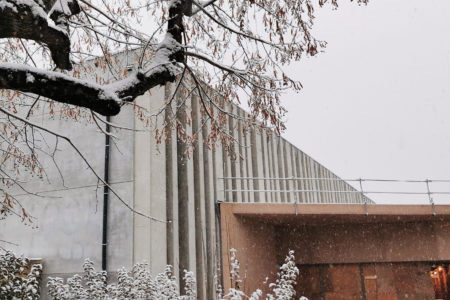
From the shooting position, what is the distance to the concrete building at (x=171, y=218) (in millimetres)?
10172

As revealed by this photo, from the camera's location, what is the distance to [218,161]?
14.3m

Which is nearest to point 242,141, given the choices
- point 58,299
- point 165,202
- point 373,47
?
point 165,202

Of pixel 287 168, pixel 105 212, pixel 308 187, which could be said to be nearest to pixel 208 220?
pixel 105 212

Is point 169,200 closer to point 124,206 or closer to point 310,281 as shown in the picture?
point 124,206

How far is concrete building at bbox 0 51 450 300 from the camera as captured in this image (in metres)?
10.2

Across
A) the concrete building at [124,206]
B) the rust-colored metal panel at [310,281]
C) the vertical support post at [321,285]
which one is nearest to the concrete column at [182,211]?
the concrete building at [124,206]

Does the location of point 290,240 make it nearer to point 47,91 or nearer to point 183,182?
point 183,182

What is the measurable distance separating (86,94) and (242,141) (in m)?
13.7

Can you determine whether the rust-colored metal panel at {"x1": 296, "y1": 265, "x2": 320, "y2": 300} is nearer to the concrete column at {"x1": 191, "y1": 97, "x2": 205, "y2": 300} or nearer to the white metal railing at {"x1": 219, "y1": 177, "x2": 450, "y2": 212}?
the white metal railing at {"x1": 219, "y1": 177, "x2": 450, "y2": 212}

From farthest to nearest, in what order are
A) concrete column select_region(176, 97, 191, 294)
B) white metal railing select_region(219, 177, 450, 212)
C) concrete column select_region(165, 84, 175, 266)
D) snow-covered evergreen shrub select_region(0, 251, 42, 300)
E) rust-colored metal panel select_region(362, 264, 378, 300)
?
rust-colored metal panel select_region(362, 264, 378, 300) < white metal railing select_region(219, 177, 450, 212) < concrete column select_region(176, 97, 191, 294) < concrete column select_region(165, 84, 175, 266) < snow-covered evergreen shrub select_region(0, 251, 42, 300)

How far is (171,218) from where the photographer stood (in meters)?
11.1

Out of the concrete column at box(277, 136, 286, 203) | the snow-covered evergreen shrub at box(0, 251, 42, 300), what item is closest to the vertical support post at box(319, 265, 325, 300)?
the concrete column at box(277, 136, 286, 203)

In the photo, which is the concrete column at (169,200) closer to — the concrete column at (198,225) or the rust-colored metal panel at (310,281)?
the concrete column at (198,225)

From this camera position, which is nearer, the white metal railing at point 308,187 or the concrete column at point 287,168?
the white metal railing at point 308,187
